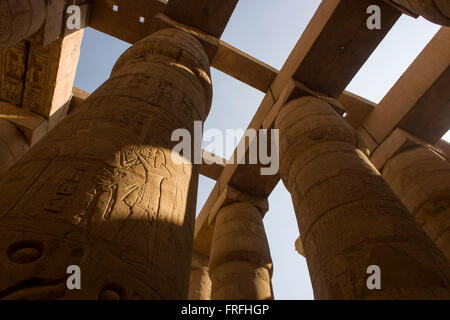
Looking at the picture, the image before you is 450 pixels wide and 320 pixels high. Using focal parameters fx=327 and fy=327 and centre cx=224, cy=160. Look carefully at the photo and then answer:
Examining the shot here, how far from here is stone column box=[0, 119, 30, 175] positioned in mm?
7031

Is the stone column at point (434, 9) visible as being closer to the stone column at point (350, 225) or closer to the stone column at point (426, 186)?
the stone column at point (350, 225)

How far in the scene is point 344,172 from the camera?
13.0ft

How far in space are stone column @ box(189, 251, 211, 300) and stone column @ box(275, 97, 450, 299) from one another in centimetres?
560

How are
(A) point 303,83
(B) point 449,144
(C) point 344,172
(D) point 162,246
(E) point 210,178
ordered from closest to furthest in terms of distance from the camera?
(D) point 162,246, (C) point 344,172, (A) point 303,83, (B) point 449,144, (E) point 210,178

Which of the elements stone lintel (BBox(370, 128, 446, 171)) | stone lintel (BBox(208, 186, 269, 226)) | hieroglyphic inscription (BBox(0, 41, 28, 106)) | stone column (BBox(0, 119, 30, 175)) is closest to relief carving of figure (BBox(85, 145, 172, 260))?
stone column (BBox(0, 119, 30, 175))

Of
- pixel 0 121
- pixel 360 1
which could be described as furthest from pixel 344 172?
pixel 0 121

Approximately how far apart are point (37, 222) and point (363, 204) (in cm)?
306

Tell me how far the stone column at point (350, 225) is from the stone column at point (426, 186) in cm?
184

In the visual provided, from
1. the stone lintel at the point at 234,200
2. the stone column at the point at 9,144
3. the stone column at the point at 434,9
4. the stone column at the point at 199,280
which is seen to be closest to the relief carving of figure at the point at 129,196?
the stone column at the point at 434,9

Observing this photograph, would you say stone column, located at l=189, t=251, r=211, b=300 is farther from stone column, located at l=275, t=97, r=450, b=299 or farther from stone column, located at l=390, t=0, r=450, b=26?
stone column, located at l=390, t=0, r=450, b=26

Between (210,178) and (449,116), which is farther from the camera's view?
(210,178)

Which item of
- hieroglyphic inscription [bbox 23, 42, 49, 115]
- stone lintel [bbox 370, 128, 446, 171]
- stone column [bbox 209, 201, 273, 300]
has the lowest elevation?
stone column [bbox 209, 201, 273, 300]

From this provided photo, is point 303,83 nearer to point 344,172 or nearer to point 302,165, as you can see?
point 302,165

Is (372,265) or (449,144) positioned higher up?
(449,144)
